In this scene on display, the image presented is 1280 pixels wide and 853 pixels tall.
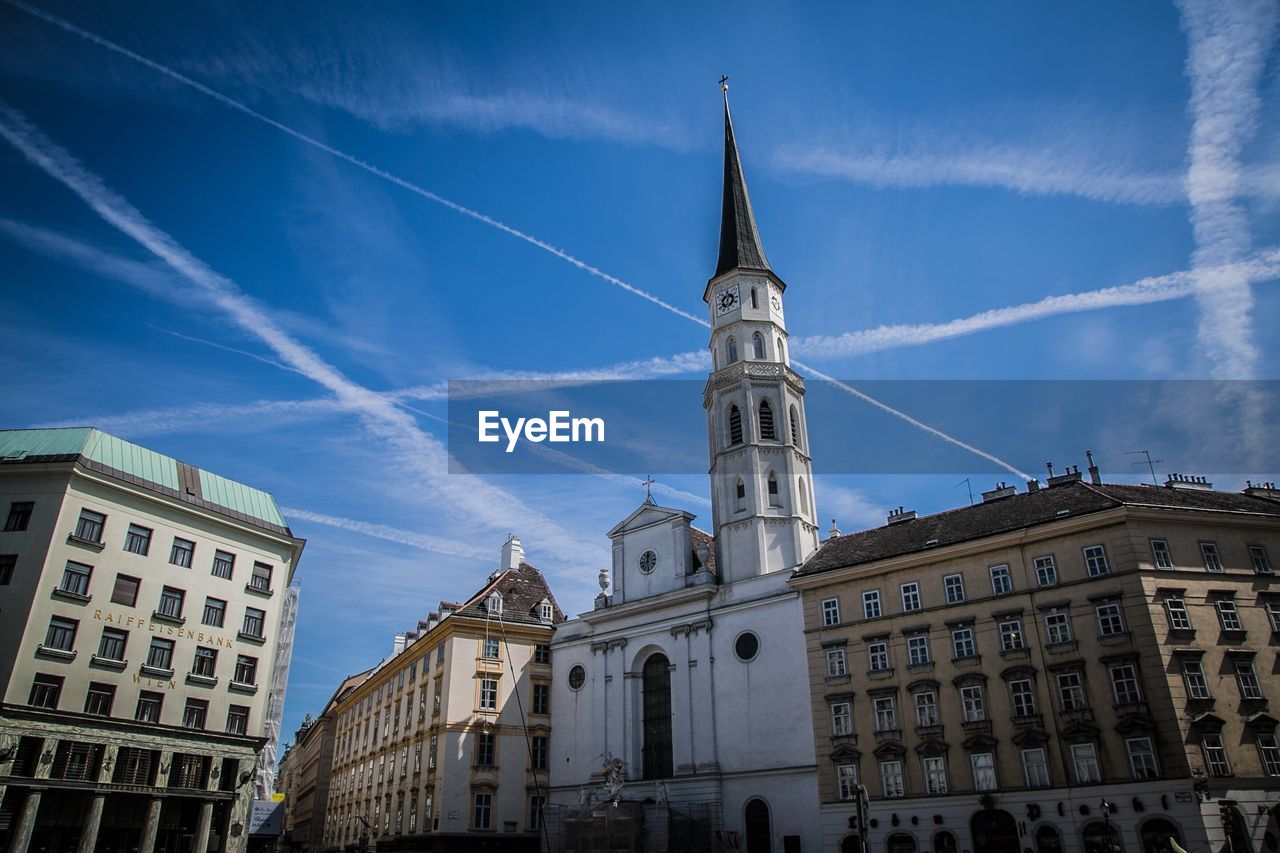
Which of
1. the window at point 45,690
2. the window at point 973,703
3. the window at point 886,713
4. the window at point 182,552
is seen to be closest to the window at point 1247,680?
the window at point 973,703

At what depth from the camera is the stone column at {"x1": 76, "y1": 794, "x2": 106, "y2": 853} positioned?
32.7 m

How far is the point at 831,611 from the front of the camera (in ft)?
143

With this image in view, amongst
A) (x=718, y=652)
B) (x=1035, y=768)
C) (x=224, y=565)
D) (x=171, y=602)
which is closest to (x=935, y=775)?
(x=1035, y=768)

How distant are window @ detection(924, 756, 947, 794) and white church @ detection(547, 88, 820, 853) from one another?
5.81m

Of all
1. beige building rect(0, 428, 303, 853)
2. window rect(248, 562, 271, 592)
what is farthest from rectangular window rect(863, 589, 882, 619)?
window rect(248, 562, 271, 592)

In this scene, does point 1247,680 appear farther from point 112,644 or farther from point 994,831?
point 112,644

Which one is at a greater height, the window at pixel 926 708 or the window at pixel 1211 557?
the window at pixel 1211 557

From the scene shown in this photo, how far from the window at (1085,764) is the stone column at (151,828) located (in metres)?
35.9

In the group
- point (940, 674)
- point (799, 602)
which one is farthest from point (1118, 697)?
point (799, 602)

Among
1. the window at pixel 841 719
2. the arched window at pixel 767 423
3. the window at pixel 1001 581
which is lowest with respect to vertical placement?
the window at pixel 841 719

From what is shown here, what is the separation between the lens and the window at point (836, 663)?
138 feet

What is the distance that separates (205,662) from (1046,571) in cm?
3662

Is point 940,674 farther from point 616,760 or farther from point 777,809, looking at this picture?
point 616,760

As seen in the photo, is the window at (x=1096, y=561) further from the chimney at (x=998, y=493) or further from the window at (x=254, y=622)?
the window at (x=254, y=622)
